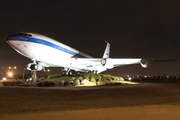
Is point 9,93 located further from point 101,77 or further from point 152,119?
point 101,77

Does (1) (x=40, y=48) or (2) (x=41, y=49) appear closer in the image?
(1) (x=40, y=48)

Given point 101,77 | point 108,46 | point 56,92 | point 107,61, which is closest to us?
point 56,92

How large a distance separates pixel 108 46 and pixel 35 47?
2711cm

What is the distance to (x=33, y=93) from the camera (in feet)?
42.7

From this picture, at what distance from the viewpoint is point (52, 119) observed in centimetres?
593

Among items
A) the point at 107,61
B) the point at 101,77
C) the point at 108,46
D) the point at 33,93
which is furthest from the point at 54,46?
the point at 108,46

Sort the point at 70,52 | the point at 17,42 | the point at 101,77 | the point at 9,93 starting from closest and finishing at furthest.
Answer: the point at 9,93 < the point at 17,42 < the point at 70,52 < the point at 101,77

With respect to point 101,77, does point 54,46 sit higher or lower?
higher

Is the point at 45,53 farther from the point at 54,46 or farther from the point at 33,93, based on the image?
the point at 33,93

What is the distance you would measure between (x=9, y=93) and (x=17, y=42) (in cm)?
794

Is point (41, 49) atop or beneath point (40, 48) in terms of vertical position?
beneath

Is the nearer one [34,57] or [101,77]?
[34,57]

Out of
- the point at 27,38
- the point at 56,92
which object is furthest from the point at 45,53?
the point at 56,92

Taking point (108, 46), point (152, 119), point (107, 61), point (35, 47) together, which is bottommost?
point (152, 119)
